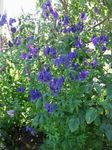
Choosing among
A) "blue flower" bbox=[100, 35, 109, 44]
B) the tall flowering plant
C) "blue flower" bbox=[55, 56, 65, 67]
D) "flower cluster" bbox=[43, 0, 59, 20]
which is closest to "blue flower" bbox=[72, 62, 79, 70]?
the tall flowering plant

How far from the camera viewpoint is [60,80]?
2045 mm

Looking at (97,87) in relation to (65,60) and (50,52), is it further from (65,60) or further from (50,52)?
(50,52)

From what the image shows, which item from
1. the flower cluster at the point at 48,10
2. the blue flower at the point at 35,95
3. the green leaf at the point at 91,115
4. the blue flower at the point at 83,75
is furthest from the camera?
the flower cluster at the point at 48,10

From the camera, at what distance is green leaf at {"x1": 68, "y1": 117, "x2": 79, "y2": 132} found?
6.66 ft

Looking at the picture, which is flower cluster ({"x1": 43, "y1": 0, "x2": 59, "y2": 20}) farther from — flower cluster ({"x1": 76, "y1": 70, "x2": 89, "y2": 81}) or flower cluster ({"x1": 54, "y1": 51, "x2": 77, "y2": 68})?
flower cluster ({"x1": 76, "y1": 70, "x2": 89, "y2": 81})

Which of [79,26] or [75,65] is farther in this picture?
[79,26]

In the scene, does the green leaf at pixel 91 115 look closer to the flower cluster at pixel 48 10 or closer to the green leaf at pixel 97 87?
the green leaf at pixel 97 87

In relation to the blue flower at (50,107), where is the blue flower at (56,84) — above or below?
above

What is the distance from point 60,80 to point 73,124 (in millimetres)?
255

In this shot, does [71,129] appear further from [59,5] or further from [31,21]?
[59,5]

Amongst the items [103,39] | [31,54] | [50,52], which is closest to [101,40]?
[103,39]

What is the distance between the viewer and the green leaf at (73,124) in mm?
2029

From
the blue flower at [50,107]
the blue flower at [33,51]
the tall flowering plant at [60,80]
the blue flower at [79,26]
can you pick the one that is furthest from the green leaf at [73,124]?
the blue flower at [79,26]

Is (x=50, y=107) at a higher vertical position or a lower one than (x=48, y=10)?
lower
